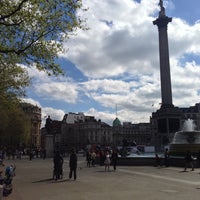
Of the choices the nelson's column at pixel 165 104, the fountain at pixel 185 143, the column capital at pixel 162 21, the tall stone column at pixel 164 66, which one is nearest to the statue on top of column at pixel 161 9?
the column capital at pixel 162 21

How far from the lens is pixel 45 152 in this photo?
61.3 metres

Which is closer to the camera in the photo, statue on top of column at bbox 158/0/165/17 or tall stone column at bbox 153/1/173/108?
tall stone column at bbox 153/1/173/108

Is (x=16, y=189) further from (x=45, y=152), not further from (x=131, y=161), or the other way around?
(x=45, y=152)

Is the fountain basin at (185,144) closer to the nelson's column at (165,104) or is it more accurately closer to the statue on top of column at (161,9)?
the nelson's column at (165,104)

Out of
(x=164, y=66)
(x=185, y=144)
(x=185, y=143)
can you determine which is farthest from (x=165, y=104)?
(x=185, y=144)

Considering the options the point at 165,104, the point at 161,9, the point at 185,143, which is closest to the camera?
the point at 185,143

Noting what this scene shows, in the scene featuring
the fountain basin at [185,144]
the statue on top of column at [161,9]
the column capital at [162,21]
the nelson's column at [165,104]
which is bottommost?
the fountain basin at [185,144]

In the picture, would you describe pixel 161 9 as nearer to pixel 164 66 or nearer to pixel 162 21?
pixel 162 21

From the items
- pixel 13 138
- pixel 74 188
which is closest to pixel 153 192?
pixel 74 188

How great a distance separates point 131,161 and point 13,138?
6568 cm

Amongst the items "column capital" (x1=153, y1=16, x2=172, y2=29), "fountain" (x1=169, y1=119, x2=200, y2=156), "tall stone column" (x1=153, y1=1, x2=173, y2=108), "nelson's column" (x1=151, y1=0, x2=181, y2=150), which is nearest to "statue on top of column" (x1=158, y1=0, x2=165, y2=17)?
"column capital" (x1=153, y1=16, x2=172, y2=29)

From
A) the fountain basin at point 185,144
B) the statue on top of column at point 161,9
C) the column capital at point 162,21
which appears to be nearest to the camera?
the fountain basin at point 185,144

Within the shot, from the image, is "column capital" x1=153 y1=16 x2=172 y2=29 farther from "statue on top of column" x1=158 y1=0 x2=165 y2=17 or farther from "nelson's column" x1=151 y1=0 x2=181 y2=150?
"statue on top of column" x1=158 y1=0 x2=165 y2=17

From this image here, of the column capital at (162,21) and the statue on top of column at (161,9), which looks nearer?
the column capital at (162,21)
